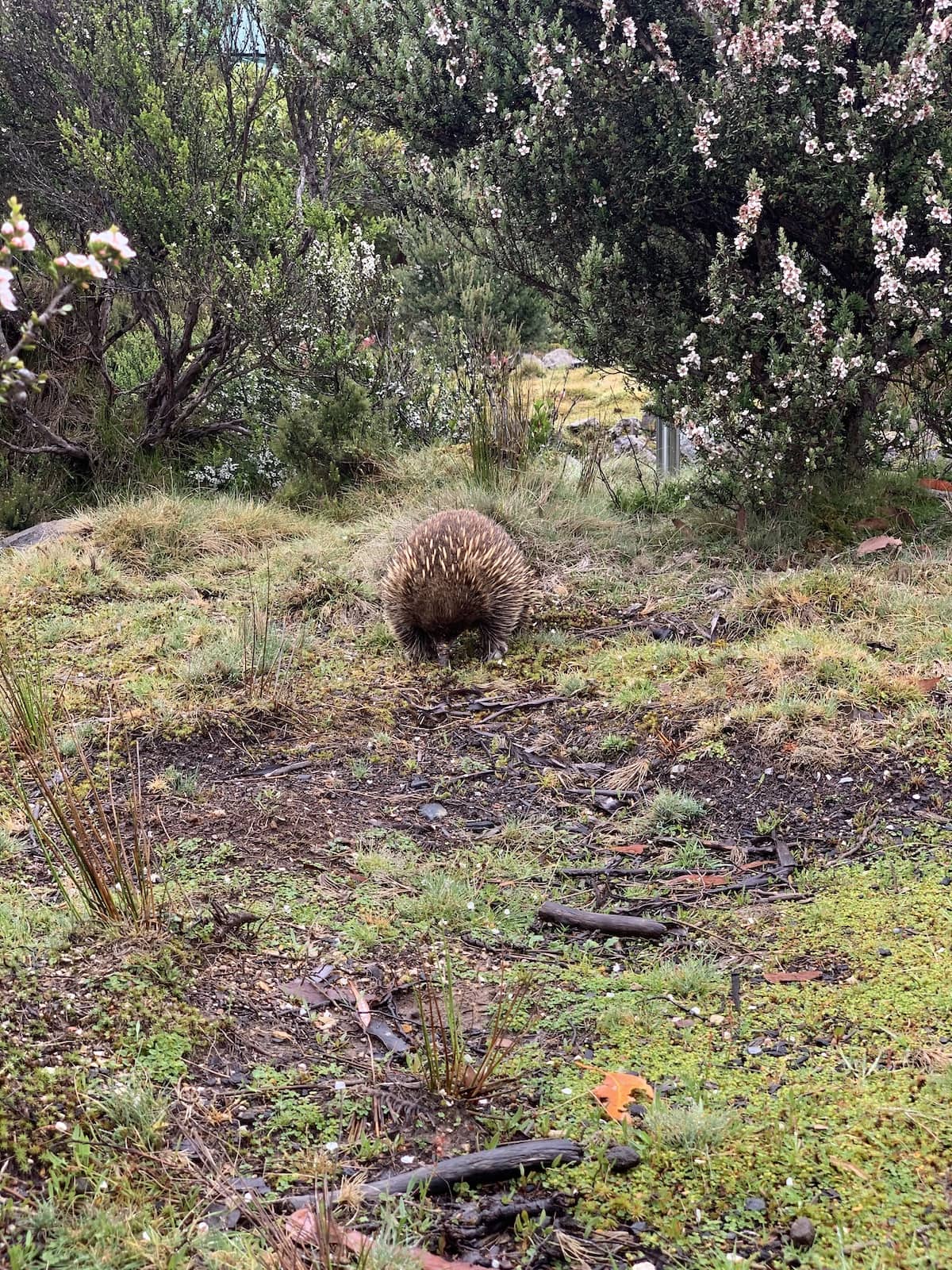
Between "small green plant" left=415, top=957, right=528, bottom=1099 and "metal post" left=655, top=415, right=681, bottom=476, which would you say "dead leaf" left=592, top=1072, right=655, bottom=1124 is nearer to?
"small green plant" left=415, top=957, right=528, bottom=1099

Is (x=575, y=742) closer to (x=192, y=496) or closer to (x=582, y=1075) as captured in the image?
(x=582, y=1075)

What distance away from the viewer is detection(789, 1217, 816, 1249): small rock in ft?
6.83

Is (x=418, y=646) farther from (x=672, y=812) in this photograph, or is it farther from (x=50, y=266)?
(x=50, y=266)

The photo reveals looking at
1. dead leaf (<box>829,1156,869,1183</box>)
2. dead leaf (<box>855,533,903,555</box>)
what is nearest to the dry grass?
dead leaf (<box>855,533,903,555</box>)

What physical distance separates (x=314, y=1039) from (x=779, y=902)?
1577 mm

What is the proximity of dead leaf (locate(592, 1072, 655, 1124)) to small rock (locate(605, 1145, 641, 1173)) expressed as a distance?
0.13 metres

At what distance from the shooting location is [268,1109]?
2.52m

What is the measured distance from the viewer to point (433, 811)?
4406 mm

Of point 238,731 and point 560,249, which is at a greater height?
point 560,249

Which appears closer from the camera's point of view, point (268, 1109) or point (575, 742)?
point (268, 1109)

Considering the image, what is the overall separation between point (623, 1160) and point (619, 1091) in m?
0.25

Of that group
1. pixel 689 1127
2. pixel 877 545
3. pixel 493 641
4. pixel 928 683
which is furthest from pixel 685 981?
pixel 877 545

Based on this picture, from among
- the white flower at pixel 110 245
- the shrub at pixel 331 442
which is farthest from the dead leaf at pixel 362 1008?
the shrub at pixel 331 442

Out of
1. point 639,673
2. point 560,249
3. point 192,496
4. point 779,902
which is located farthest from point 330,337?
point 779,902
